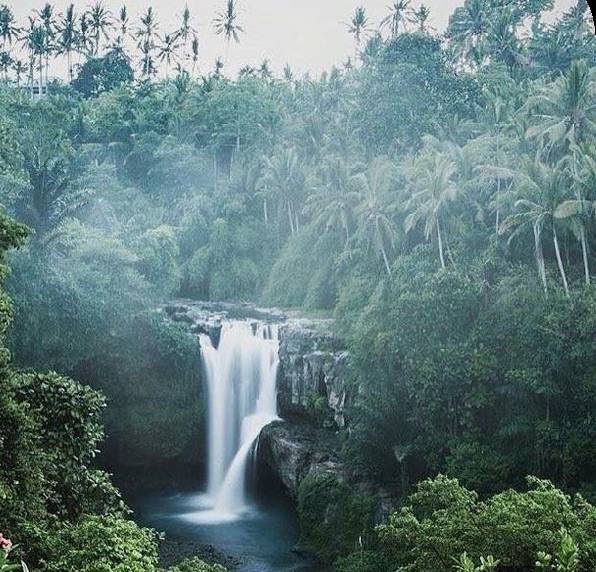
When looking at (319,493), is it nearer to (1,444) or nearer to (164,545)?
(164,545)

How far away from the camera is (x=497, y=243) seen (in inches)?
899

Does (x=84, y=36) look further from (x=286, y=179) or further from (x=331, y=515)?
(x=331, y=515)

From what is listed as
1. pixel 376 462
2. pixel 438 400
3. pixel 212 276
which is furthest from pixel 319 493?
pixel 212 276

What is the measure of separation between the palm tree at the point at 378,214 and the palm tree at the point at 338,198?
89 centimetres

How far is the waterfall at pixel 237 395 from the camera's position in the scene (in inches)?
953

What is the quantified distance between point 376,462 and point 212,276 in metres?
18.6

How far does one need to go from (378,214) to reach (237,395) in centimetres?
828

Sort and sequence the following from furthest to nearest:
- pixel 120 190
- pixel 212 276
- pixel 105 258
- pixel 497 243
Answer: pixel 120 190
pixel 212 276
pixel 105 258
pixel 497 243

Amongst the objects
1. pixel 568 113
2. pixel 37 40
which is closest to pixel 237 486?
pixel 568 113

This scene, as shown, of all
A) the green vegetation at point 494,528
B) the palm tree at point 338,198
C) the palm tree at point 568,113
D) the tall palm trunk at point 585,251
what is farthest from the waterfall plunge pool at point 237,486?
the palm tree at point 568,113

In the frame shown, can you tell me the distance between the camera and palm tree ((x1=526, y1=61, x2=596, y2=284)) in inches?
967

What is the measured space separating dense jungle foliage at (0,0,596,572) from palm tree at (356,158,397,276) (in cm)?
11

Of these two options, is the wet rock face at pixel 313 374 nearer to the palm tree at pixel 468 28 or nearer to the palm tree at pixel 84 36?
the palm tree at pixel 468 28

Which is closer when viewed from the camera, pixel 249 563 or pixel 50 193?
pixel 249 563
